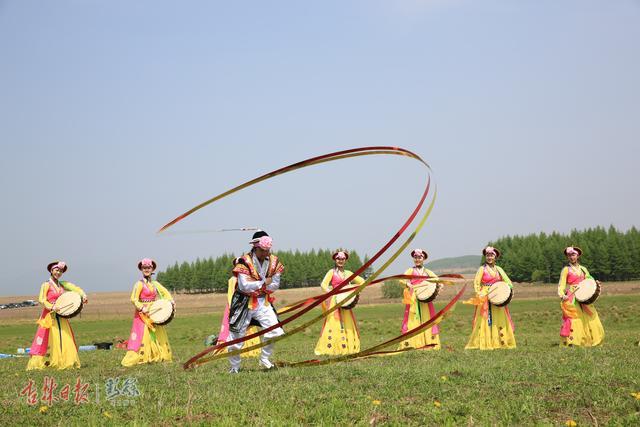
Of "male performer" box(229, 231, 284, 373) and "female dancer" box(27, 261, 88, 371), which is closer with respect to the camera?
"male performer" box(229, 231, 284, 373)

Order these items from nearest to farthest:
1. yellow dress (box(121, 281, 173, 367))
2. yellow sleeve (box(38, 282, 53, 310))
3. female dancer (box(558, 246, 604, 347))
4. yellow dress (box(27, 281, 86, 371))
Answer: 1. yellow dress (box(27, 281, 86, 371))
2. yellow sleeve (box(38, 282, 53, 310))
3. yellow dress (box(121, 281, 173, 367))
4. female dancer (box(558, 246, 604, 347))

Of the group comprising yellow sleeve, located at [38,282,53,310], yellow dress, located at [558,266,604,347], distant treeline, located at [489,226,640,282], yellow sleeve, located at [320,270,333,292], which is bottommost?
distant treeline, located at [489,226,640,282]

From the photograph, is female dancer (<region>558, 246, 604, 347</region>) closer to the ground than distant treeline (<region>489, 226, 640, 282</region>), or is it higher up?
higher up

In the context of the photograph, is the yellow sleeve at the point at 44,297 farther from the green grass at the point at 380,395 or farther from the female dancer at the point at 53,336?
the green grass at the point at 380,395

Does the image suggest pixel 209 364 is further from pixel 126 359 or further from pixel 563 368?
pixel 563 368

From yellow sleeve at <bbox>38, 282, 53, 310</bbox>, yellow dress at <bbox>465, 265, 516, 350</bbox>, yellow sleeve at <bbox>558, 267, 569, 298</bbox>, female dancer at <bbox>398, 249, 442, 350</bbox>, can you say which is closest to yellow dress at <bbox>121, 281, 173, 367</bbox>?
yellow sleeve at <bbox>38, 282, 53, 310</bbox>

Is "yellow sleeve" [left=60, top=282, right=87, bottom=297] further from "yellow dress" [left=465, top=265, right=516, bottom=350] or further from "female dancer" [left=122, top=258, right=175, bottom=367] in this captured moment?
"yellow dress" [left=465, top=265, right=516, bottom=350]

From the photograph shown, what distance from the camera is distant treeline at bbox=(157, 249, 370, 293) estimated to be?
131625 millimetres

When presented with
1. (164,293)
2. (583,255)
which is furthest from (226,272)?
(164,293)

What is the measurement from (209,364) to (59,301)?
14.0 feet

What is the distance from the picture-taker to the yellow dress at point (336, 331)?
16203 mm

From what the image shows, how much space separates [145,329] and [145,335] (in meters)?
0.15

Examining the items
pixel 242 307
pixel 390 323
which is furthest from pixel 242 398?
pixel 390 323

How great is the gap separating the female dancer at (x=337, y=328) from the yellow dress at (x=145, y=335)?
3.82 m
